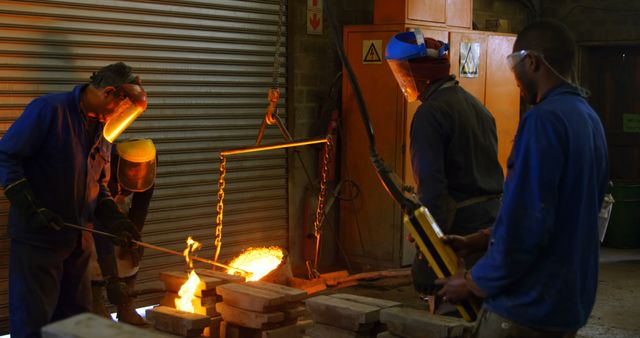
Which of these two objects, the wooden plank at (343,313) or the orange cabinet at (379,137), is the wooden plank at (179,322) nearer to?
the wooden plank at (343,313)

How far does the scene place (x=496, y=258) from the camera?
3154mm

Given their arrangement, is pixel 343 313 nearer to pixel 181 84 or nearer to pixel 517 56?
pixel 517 56

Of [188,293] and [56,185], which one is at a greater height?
[56,185]

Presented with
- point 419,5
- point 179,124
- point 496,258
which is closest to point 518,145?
point 496,258

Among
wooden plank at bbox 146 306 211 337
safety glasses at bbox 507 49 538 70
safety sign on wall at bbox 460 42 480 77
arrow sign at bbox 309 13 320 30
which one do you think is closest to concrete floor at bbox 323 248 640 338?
safety sign on wall at bbox 460 42 480 77

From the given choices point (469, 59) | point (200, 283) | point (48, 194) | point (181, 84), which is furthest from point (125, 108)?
point (469, 59)

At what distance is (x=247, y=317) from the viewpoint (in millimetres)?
5086

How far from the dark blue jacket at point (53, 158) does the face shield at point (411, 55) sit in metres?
1.97

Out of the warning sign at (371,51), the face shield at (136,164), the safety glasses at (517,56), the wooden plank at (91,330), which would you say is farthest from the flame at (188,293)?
the warning sign at (371,51)

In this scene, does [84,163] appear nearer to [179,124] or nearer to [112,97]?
[112,97]

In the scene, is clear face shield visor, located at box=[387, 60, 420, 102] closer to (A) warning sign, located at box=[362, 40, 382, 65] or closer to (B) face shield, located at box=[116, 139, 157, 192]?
(B) face shield, located at box=[116, 139, 157, 192]

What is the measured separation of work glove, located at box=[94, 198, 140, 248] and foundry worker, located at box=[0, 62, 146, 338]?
0.70ft

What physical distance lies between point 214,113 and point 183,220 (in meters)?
1.09

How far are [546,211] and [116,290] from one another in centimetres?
405
